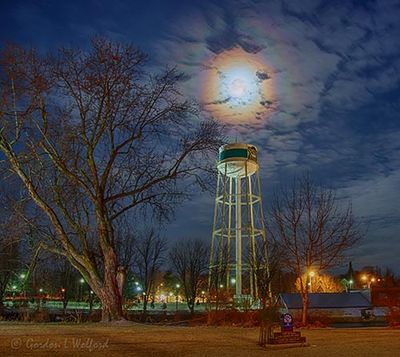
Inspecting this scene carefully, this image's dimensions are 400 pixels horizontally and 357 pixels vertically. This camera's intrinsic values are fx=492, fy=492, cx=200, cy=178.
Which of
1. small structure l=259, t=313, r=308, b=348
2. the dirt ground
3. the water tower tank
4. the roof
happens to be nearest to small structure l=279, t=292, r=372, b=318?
the roof

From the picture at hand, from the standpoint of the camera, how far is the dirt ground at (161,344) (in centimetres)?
1209

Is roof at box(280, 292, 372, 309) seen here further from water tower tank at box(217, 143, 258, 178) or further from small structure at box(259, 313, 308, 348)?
small structure at box(259, 313, 308, 348)

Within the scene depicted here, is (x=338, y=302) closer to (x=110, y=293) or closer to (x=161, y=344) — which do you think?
(x=110, y=293)

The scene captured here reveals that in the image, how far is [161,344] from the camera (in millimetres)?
13891

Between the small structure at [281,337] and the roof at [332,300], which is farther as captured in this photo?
the roof at [332,300]

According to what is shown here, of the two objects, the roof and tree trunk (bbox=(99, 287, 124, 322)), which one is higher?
the roof

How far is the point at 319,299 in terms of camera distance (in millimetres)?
55500

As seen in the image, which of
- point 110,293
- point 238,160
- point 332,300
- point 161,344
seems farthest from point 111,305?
point 332,300

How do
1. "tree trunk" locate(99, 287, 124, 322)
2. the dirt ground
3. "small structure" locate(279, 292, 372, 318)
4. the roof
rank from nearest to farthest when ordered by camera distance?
the dirt ground, "tree trunk" locate(99, 287, 124, 322), "small structure" locate(279, 292, 372, 318), the roof

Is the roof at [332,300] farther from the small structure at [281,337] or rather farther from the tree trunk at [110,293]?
the small structure at [281,337]

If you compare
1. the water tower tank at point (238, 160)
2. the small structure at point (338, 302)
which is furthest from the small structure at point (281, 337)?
the small structure at point (338, 302)

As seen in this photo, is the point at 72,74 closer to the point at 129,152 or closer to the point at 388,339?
the point at 129,152

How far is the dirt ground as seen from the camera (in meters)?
12.1

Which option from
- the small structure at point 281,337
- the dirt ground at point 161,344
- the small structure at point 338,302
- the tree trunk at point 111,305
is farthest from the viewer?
the small structure at point 338,302
